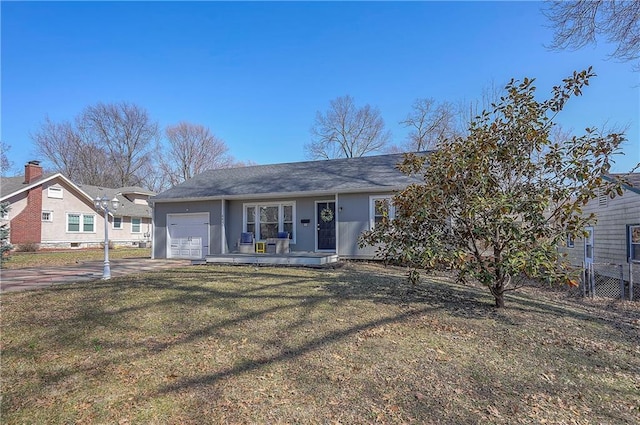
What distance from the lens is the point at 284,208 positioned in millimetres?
13594

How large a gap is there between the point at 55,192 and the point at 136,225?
674 centimetres

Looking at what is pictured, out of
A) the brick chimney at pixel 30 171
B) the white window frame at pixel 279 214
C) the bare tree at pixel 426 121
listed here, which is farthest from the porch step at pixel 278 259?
the bare tree at pixel 426 121

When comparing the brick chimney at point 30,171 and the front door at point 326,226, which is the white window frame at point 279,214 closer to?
the front door at point 326,226

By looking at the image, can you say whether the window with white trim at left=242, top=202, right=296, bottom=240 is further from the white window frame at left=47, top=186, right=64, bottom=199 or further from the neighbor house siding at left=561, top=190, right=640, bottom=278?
the white window frame at left=47, top=186, right=64, bottom=199

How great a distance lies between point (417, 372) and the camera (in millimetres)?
3652

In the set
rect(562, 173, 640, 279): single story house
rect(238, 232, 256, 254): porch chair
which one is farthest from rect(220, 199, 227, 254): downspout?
rect(562, 173, 640, 279): single story house

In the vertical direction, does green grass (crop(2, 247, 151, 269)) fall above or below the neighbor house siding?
below

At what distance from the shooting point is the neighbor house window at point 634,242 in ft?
34.2

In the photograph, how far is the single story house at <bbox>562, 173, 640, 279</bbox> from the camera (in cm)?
1048

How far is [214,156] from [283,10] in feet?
105

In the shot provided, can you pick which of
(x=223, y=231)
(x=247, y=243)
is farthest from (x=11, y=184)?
(x=247, y=243)

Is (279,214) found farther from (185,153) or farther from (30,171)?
(185,153)

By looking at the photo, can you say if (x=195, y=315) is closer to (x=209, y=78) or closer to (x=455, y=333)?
(x=455, y=333)

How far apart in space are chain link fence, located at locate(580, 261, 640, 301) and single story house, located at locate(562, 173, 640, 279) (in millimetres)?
346
